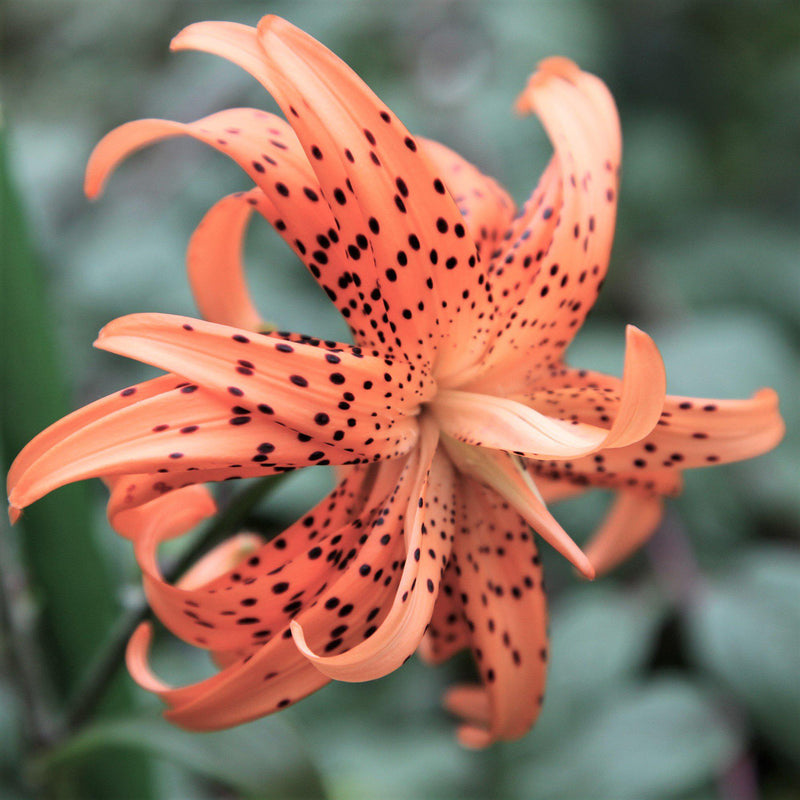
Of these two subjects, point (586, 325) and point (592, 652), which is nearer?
point (592, 652)

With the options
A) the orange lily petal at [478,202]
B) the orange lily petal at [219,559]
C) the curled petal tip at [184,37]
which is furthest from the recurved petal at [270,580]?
the curled petal tip at [184,37]

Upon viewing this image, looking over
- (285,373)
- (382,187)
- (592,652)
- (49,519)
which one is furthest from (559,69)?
(592,652)

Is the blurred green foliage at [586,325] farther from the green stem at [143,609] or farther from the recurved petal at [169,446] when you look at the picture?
the recurved petal at [169,446]

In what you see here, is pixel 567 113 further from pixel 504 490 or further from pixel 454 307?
pixel 504 490

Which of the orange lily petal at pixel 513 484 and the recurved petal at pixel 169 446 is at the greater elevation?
the recurved petal at pixel 169 446

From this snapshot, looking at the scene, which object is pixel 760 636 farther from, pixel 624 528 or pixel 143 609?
pixel 143 609

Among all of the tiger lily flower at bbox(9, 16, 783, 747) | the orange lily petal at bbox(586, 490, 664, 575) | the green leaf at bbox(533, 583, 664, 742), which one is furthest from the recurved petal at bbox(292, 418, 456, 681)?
the green leaf at bbox(533, 583, 664, 742)

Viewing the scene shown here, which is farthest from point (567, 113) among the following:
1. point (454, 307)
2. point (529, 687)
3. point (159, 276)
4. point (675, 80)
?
point (675, 80)
